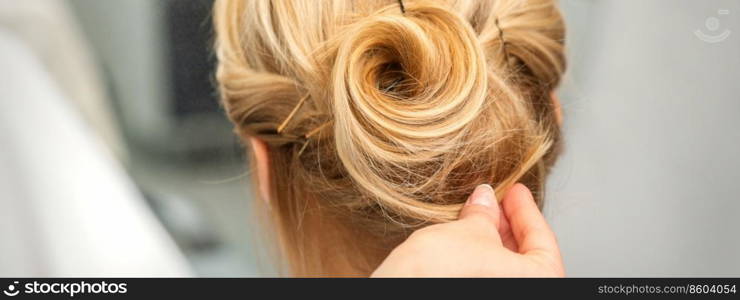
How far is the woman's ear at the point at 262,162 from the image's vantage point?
0.94m

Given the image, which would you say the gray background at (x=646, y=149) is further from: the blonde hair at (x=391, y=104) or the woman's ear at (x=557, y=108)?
the blonde hair at (x=391, y=104)

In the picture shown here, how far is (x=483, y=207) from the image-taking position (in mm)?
727

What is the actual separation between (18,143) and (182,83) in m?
0.35

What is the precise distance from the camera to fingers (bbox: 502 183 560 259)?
27.9 inches

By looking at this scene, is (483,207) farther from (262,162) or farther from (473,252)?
(262,162)

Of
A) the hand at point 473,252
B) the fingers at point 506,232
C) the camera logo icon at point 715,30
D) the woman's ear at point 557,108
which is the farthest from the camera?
the camera logo icon at point 715,30

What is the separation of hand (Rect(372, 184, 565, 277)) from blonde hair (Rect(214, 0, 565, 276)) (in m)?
0.06

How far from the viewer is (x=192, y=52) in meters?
1.20

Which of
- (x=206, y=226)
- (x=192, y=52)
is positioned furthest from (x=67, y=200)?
(x=192, y=52)
